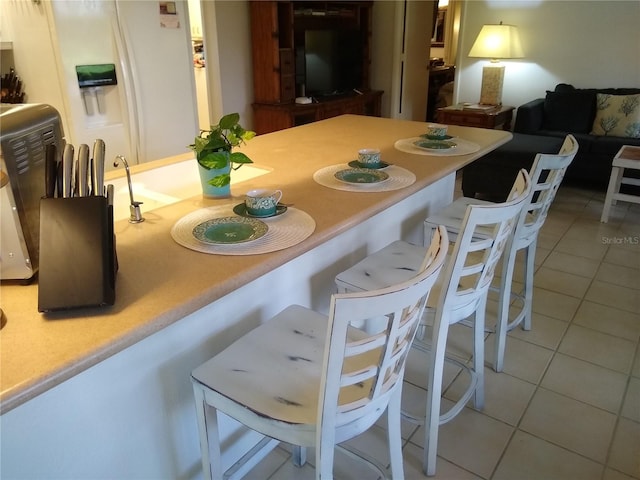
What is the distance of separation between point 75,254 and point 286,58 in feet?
13.6

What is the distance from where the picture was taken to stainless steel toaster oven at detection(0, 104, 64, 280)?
3.11 feet

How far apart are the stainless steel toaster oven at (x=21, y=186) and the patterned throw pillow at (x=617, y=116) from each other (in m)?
4.73

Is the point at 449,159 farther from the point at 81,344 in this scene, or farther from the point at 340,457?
the point at 81,344

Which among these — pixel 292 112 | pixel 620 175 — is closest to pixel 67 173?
pixel 292 112

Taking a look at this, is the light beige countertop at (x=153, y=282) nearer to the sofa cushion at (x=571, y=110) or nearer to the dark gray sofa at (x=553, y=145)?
the dark gray sofa at (x=553, y=145)

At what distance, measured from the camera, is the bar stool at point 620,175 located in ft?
11.5

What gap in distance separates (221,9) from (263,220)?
373 cm

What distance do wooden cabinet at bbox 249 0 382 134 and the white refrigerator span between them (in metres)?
1.40

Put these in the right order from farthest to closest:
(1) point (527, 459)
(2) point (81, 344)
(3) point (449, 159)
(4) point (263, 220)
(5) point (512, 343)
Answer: (5) point (512, 343)
(3) point (449, 159)
(1) point (527, 459)
(4) point (263, 220)
(2) point (81, 344)

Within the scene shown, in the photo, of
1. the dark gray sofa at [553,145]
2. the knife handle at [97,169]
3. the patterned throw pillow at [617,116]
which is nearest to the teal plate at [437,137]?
the knife handle at [97,169]

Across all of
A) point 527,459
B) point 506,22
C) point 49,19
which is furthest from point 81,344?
point 506,22

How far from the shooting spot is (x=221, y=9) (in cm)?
439

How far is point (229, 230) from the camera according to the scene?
4.19 feet

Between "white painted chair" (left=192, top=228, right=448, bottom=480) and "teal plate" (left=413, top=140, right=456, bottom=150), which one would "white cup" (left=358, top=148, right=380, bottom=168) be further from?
"white painted chair" (left=192, top=228, right=448, bottom=480)
